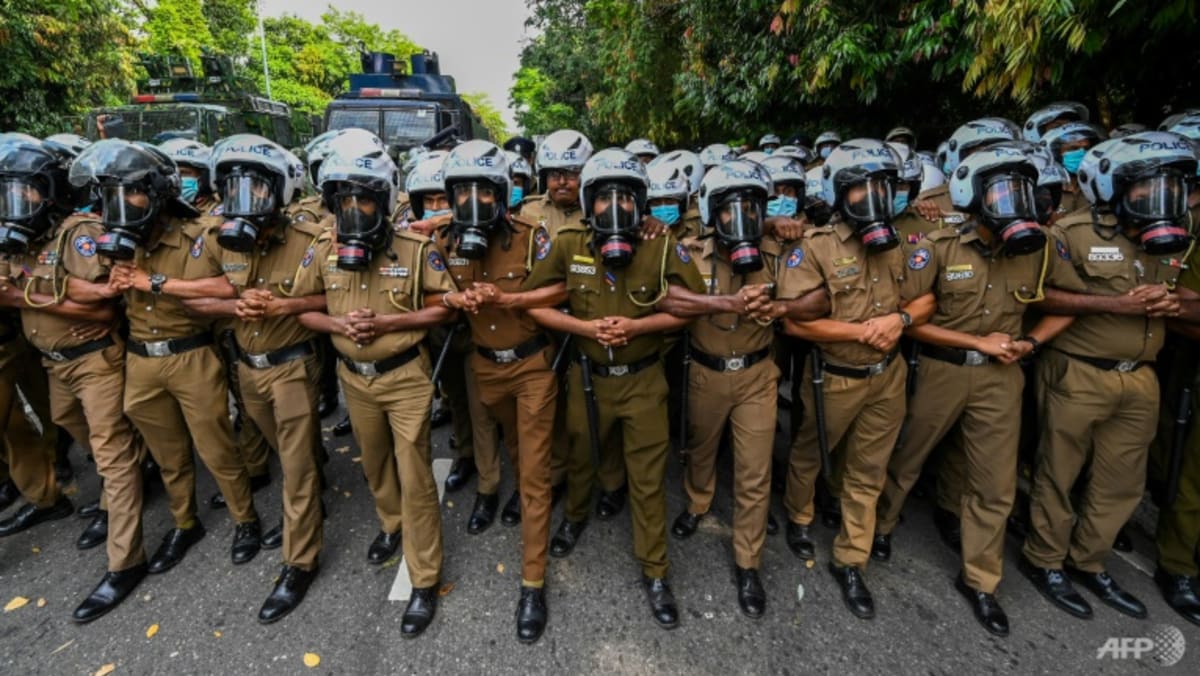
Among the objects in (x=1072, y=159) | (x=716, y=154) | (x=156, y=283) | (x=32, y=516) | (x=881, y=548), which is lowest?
(x=881, y=548)

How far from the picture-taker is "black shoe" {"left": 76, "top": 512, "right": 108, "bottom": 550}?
3.69m

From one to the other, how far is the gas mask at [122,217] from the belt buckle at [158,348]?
544 mm

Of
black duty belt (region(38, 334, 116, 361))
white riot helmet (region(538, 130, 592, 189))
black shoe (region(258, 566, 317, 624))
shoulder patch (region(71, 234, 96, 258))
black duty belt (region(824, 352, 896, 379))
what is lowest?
black shoe (region(258, 566, 317, 624))

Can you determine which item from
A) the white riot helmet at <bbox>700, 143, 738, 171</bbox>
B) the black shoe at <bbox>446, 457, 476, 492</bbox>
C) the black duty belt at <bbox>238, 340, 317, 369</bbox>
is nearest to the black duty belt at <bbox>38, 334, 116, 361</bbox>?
the black duty belt at <bbox>238, 340, 317, 369</bbox>

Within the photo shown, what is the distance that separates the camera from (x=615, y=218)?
2.85 metres

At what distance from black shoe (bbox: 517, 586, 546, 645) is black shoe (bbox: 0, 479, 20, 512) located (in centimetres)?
Result: 400

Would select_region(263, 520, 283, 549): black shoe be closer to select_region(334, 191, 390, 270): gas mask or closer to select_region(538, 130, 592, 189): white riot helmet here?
select_region(334, 191, 390, 270): gas mask

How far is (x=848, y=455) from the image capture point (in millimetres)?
3432

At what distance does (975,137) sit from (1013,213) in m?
1.75

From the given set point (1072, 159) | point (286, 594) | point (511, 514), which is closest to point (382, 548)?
point (286, 594)

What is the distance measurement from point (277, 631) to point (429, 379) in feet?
4.99

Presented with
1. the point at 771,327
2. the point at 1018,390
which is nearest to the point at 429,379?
the point at 771,327

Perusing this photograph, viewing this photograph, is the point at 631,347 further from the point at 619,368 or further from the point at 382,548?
the point at 382,548

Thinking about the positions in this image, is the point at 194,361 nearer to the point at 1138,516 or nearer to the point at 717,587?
the point at 717,587
